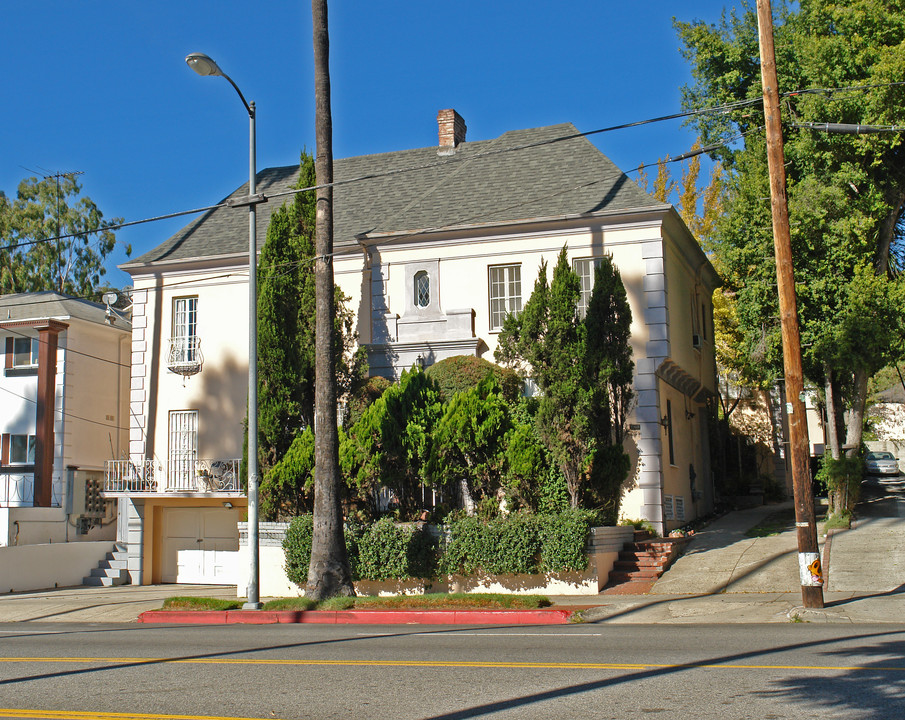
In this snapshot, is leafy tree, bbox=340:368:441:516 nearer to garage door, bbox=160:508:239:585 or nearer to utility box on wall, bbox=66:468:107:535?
garage door, bbox=160:508:239:585

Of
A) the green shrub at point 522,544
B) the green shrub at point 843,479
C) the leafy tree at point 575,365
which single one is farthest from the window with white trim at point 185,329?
the green shrub at point 843,479

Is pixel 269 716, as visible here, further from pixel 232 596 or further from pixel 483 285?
pixel 483 285

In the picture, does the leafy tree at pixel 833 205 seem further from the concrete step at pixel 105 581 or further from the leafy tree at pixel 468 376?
the concrete step at pixel 105 581

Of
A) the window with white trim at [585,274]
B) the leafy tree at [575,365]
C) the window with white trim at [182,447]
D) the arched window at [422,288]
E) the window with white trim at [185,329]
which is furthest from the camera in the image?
the window with white trim at [185,329]

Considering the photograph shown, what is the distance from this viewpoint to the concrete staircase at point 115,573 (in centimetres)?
2547

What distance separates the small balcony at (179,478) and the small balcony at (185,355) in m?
2.54

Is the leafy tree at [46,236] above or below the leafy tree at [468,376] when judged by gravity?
above

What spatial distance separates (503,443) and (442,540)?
228 cm

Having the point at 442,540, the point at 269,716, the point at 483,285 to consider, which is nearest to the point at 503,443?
the point at 442,540

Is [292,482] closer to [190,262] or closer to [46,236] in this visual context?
[190,262]

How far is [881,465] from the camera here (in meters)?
42.8

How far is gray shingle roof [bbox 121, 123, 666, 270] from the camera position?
2316 centimetres

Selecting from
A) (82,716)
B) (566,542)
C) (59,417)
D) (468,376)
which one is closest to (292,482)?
(468,376)

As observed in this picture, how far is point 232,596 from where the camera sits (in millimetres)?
20562
